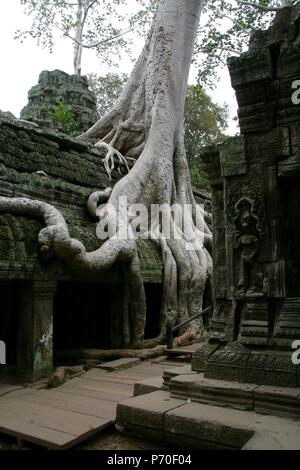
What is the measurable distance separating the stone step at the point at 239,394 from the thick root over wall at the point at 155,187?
79.6 inches

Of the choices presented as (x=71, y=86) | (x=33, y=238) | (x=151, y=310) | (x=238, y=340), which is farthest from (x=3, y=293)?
(x=71, y=86)

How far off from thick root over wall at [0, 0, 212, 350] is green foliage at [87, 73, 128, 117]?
34.9 feet

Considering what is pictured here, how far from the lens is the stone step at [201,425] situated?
2.11m

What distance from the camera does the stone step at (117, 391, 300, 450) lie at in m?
2.11

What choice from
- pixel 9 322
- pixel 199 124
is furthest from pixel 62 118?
pixel 199 124

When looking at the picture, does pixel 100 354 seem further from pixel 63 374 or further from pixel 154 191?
pixel 154 191

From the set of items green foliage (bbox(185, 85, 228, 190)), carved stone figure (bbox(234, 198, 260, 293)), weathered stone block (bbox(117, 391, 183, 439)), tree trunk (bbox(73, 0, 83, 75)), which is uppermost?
tree trunk (bbox(73, 0, 83, 75))

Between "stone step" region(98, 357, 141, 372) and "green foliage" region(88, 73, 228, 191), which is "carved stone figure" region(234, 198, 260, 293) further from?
"green foliage" region(88, 73, 228, 191)

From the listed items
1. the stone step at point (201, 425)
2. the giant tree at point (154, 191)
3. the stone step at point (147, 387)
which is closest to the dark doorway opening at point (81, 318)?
the giant tree at point (154, 191)

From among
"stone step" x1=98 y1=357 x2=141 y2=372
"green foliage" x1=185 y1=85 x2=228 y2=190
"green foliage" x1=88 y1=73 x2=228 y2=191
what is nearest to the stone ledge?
"stone step" x1=98 y1=357 x2=141 y2=372

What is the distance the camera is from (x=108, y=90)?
19.3m

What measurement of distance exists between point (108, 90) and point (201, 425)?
1875 centimetres

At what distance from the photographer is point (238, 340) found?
289 cm

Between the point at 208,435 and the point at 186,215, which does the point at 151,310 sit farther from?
the point at 208,435
